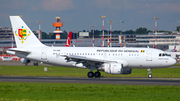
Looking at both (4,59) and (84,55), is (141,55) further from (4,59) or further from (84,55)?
(4,59)

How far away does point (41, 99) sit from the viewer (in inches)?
751

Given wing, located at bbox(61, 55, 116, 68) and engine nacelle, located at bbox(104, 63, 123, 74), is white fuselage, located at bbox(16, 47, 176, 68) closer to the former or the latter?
wing, located at bbox(61, 55, 116, 68)

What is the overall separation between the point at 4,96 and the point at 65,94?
436 cm

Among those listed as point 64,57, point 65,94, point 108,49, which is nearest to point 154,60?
point 108,49

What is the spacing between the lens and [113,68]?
3497 cm

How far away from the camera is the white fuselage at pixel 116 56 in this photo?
123 ft

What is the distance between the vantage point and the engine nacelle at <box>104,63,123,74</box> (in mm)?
34906

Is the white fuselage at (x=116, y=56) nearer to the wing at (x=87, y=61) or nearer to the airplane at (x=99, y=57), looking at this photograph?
the airplane at (x=99, y=57)

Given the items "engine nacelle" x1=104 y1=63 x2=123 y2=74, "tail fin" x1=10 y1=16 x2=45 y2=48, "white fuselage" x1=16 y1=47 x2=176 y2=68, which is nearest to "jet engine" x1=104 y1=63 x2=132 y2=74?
"engine nacelle" x1=104 y1=63 x2=123 y2=74

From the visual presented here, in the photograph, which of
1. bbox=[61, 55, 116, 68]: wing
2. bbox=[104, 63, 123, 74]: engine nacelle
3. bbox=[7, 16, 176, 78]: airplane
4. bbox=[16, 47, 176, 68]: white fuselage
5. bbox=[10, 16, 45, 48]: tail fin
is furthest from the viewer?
→ bbox=[10, 16, 45, 48]: tail fin

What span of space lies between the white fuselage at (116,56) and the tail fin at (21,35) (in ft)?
6.90

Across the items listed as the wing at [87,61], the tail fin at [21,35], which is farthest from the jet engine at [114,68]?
the tail fin at [21,35]

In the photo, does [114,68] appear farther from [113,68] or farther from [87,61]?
[87,61]

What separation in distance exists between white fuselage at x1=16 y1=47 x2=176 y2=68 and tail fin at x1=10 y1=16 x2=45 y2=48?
2.10 m
